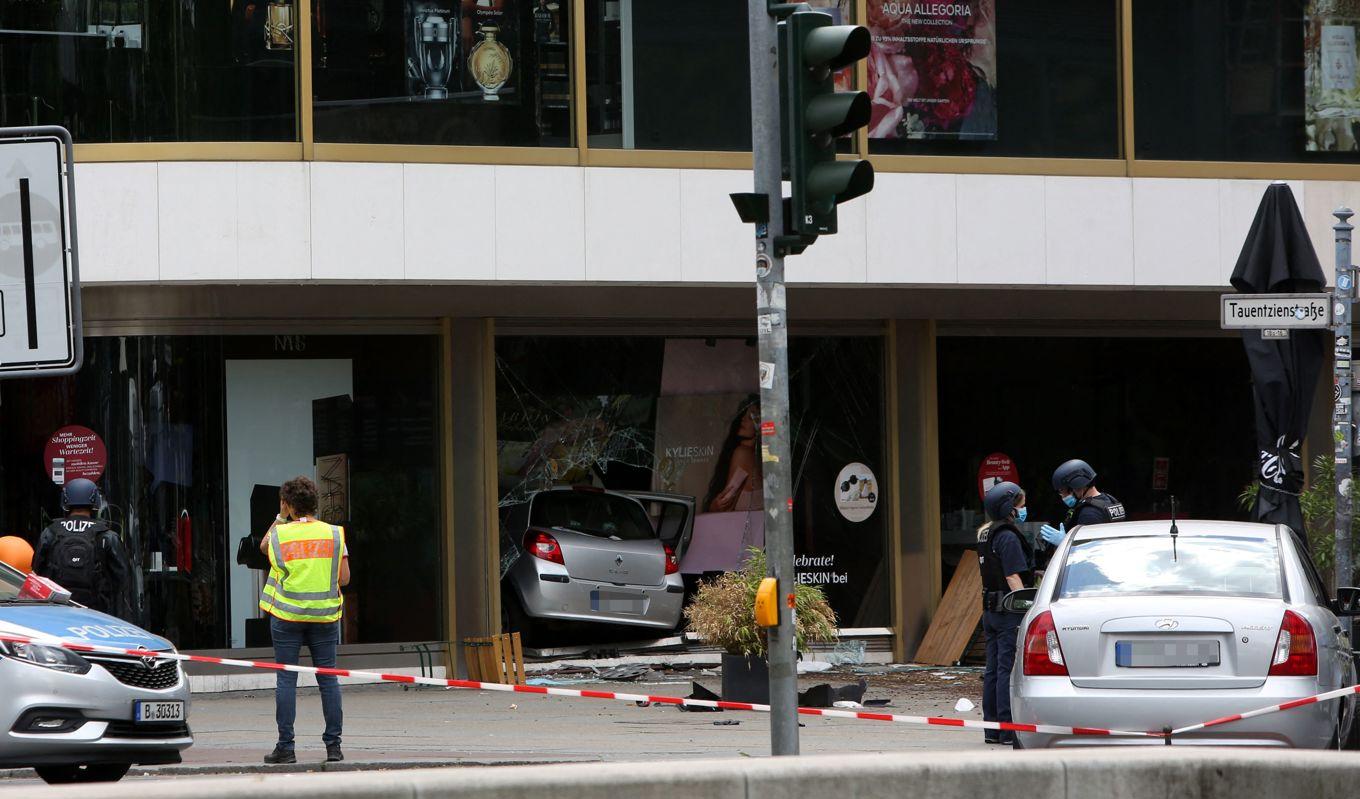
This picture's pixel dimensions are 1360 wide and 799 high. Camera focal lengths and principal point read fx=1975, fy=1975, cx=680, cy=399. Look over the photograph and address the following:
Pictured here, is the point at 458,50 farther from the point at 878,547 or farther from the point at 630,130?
the point at 878,547

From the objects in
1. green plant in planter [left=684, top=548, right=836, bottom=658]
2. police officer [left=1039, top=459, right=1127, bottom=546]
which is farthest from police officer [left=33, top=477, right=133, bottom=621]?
police officer [left=1039, top=459, right=1127, bottom=546]

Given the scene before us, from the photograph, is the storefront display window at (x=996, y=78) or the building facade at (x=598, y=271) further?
the storefront display window at (x=996, y=78)

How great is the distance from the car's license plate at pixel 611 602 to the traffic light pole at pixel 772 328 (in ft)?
25.2

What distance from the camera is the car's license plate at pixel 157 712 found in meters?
10.3

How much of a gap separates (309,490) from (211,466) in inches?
186

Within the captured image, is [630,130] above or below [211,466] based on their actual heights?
above

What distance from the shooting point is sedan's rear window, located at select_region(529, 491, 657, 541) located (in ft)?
54.8

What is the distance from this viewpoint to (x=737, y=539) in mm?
17297

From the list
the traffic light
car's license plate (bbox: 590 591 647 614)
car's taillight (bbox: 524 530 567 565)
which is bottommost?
car's license plate (bbox: 590 591 647 614)

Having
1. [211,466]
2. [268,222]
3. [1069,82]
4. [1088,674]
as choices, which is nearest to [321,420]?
[211,466]

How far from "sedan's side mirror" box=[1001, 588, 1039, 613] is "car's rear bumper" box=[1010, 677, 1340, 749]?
1053mm

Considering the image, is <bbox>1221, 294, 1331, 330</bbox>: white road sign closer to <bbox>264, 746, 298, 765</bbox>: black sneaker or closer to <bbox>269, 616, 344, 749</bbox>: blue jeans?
<bbox>269, 616, 344, 749</bbox>: blue jeans

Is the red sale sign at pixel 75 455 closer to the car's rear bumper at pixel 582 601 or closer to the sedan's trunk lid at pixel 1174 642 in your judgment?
the car's rear bumper at pixel 582 601

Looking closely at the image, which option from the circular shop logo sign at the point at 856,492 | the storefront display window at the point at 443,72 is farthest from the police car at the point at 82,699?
the circular shop logo sign at the point at 856,492
